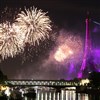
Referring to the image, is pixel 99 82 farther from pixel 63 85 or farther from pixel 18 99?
pixel 18 99

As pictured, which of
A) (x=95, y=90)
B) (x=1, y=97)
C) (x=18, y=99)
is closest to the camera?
(x=1, y=97)

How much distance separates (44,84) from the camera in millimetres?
194375

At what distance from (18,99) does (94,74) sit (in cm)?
11584

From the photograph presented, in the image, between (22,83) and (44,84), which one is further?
(44,84)

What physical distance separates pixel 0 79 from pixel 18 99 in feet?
111

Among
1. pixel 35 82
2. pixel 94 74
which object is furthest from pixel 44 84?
pixel 94 74

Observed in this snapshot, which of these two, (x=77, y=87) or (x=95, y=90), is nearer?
(x=95, y=90)

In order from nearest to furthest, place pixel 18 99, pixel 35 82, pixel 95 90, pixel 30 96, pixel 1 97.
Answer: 1. pixel 1 97
2. pixel 18 99
3. pixel 30 96
4. pixel 95 90
5. pixel 35 82

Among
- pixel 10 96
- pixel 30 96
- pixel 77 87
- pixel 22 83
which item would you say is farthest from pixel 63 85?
pixel 10 96

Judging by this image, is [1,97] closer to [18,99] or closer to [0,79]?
[18,99]

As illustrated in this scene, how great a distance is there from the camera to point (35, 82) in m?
191

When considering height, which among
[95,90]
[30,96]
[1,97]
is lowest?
[1,97]

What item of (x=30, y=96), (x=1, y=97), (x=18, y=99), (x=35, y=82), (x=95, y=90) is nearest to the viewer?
(x=1, y=97)

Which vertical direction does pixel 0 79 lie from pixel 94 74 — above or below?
below
